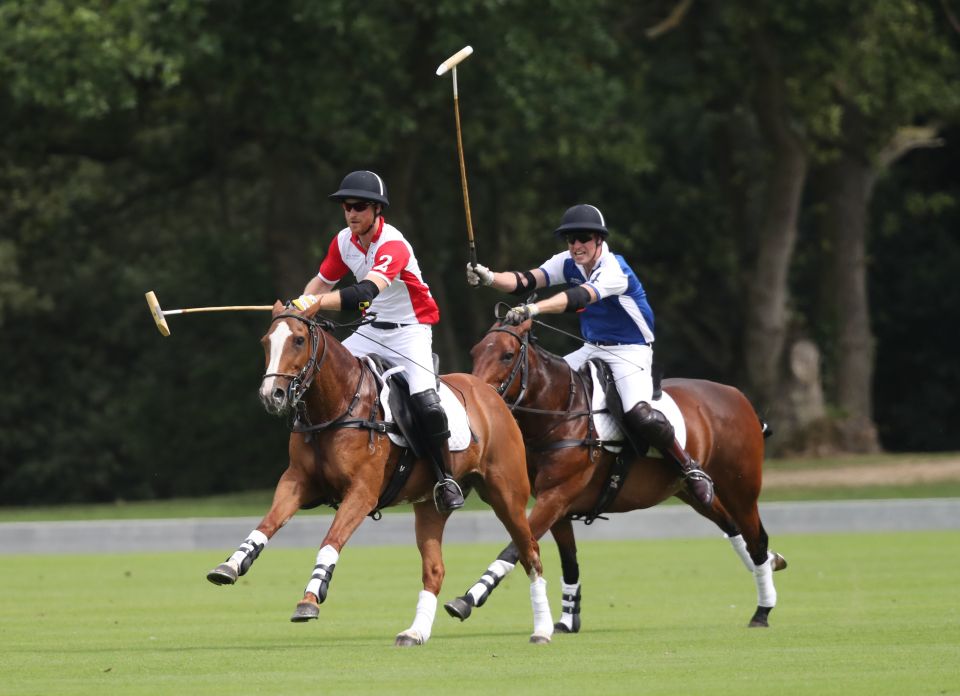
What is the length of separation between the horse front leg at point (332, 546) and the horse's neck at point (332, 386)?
0.40m

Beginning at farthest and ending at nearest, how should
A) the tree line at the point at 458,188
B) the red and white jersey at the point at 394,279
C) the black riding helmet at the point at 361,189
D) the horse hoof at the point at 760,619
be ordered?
the tree line at the point at 458,188 < the horse hoof at the point at 760,619 < the red and white jersey at the point at 394,279 < the black riding helmet at the point at 361,189

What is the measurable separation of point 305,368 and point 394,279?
2.99ft

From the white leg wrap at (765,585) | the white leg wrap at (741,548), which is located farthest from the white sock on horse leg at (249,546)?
the white leg wrap at (741,548)

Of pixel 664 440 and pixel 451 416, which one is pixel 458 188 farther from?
pixel 451 416

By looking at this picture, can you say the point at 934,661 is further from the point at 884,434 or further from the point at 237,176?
the point at 884,434

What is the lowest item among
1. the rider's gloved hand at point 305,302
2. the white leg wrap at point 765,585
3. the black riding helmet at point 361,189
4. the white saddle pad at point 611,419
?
the white leg wrap at point 765,585

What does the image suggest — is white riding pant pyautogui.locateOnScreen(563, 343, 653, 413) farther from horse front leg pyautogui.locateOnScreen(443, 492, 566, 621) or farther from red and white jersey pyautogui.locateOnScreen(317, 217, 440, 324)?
red and white jersey pyautogui.locateOnScreen(317, 217, 440, 324)

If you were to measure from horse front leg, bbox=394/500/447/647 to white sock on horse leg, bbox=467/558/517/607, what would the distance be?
19cm

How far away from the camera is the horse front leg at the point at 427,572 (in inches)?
356

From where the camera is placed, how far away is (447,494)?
30.0 ft

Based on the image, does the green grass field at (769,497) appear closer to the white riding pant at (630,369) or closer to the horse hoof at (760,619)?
the white riding pant at (630,369)

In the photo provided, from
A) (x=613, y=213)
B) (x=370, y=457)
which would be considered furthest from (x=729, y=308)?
(x=370, y=457)

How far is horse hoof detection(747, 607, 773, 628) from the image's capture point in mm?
10172

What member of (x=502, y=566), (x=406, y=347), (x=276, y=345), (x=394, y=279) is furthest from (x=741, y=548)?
(x=276, y=345)
